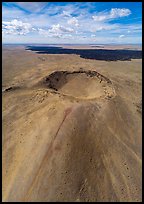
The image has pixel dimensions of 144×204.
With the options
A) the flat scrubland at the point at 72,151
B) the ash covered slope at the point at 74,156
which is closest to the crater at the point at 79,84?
the flat scrubland at the point at 72,151

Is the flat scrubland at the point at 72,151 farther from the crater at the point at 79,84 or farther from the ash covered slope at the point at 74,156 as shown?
the crater at the point at 79,84

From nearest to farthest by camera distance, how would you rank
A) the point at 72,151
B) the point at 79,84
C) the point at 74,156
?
the point at 74,156, the point at 72,151, the point at 79,84

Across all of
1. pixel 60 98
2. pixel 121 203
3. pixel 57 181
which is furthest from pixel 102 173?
pixel 60 98

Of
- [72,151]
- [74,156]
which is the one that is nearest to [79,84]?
[72,151]

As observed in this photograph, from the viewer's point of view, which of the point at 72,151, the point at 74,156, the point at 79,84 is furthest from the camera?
the point at 79,84

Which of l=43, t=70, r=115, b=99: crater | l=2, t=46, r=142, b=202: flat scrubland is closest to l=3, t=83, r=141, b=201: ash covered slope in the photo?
l=2, t=46, r=142, b=202: flat scrubland

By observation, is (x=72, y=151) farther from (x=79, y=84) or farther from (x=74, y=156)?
(x=79, y=84)

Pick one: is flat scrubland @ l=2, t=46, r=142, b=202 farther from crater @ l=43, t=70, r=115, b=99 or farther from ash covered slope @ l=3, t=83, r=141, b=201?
crater @ l=43, t=70, r=115, b=99

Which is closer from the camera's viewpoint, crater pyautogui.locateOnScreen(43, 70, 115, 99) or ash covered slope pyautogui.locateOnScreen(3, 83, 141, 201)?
ash covered slope pyautogui.locateOnScreen(3, 83, 141, 201)
